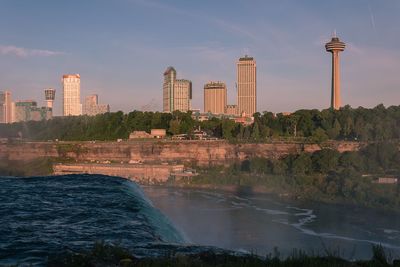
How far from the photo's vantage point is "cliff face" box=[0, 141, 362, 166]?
3425 centimetres

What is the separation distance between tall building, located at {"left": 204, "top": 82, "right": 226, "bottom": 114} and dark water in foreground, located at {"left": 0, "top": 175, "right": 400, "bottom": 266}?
252 ft

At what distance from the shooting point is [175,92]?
91.1 m

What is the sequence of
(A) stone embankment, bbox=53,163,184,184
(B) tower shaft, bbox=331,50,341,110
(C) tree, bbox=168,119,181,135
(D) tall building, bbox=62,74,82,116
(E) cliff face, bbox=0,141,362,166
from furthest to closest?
(D) tall building, bbox=62,74,82,116
(B) tower shaft, bbox=331,50,341,110
(C) tree, bbox=168,119,181,135
(E) cliff face, bbox=0,141,362,166
(A) stone embankment, bbox=53,163,184,184

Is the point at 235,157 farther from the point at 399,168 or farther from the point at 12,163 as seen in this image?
the point at 12,163

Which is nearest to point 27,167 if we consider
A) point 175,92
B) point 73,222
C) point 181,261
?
point 73,222

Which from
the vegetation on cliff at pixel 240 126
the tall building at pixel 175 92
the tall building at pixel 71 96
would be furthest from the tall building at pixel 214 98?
the vegetation on cliff at pixel 240 126

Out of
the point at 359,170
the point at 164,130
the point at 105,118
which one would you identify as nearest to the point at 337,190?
the point at 359,170

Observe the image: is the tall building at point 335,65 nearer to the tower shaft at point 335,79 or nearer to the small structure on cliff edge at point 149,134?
the tower shaft at point 335,79

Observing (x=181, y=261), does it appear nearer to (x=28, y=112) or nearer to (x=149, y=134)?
(x=149, y=134)

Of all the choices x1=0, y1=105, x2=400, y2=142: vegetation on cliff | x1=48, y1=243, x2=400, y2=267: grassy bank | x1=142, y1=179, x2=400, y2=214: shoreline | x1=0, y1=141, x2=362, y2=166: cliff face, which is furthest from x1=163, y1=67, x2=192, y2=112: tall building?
x1=48, y1=243, x2=400, y2=267: grassy bank

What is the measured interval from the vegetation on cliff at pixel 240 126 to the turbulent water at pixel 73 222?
25187 mm

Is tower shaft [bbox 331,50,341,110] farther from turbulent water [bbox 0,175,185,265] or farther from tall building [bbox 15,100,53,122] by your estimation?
turbulent water [bbox 0,175,185,265]

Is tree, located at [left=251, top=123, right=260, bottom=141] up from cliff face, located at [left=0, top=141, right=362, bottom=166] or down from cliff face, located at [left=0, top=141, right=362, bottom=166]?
up

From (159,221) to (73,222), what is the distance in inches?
69.4
